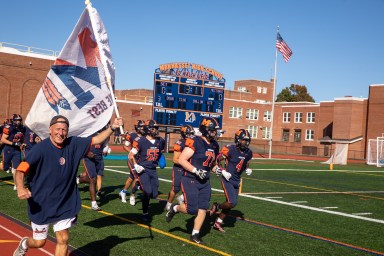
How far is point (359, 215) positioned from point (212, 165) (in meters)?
5.95

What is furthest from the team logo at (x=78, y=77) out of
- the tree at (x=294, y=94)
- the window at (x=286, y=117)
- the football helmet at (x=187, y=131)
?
the tree at (x=294, y=94)

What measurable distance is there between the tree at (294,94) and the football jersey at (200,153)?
100 meters

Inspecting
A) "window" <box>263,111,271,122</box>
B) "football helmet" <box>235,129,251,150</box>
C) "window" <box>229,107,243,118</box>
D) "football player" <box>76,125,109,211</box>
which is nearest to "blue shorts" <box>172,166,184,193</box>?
"football player" <box>76,125,109,211</box>

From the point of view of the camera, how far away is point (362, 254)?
8164mm

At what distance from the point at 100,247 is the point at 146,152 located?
136 inches

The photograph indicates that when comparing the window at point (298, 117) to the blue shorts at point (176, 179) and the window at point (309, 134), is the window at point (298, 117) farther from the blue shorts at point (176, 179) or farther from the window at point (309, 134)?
the blue shorts at point (176, 179)

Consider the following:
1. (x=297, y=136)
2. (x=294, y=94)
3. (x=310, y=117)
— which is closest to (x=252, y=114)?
(x=297, y=136)

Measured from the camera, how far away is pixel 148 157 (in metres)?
10.6

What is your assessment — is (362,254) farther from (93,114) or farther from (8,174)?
(8,174)

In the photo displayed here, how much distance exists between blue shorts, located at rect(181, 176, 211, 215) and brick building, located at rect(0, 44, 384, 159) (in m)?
42.6

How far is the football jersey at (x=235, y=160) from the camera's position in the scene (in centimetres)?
942

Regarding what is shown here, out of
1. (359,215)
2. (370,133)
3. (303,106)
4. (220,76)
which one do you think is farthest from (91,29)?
(303,106)

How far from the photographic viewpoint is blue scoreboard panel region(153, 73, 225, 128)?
37188 mm

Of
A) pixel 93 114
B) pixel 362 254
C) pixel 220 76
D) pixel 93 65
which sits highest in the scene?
pixel 220 76
